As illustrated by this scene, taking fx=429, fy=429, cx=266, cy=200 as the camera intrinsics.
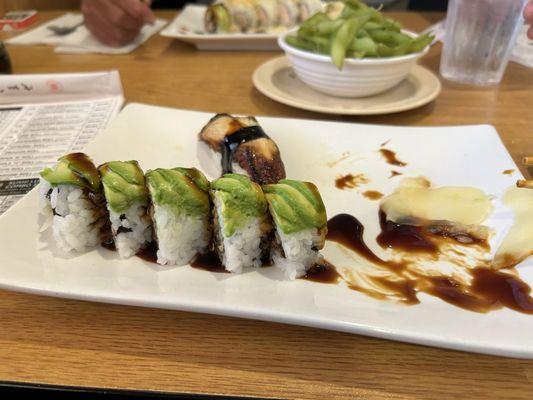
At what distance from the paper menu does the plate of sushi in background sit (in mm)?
843

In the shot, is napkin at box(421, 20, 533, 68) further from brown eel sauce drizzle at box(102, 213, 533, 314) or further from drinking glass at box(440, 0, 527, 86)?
brown eel sauce drizzle at box(102, 213, 533, 314)

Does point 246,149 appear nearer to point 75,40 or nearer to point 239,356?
point 239,356

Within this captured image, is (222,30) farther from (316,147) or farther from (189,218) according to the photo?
(189,218)

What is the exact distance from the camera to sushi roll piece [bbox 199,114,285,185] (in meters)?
1.28

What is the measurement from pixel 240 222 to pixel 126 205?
28 centimetres

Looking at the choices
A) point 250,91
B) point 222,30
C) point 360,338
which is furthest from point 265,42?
point 360,338

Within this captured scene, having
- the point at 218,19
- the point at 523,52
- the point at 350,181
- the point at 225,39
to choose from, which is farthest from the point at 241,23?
the point at 350,181

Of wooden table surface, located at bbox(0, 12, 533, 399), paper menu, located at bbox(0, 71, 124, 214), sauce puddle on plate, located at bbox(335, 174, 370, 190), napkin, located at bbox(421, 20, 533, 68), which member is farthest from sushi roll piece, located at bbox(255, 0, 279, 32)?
wooden table surface, located at bbox(0, 12, 533, 399)

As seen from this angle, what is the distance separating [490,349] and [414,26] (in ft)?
9.00

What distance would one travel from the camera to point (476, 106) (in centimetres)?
191

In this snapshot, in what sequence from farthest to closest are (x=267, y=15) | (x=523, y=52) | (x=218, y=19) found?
(x=267, y=15)
(x=218, y=19)
(x=523, y=52)

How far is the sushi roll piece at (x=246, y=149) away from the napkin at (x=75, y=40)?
58.6 inches

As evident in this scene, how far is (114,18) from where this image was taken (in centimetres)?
256

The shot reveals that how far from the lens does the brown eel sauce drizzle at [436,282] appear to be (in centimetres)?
90
